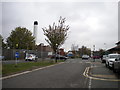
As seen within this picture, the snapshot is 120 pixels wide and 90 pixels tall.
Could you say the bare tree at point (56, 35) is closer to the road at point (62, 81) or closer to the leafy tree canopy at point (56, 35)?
the leafy tree canopy at point (56, 35)

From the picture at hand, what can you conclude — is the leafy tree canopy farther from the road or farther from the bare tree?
the road

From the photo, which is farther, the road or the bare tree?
the bare tree

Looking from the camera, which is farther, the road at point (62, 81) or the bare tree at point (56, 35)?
the bare tree at point (56, 35)

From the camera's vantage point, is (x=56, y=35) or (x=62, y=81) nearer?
(x=62, y=81)

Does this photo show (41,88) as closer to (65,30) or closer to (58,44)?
(58,44)

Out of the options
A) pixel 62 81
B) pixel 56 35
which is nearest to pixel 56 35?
pixel 56 35

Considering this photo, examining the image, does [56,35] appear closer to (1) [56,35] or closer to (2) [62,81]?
(1) [56,35]

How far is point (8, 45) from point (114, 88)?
6308 centimetres

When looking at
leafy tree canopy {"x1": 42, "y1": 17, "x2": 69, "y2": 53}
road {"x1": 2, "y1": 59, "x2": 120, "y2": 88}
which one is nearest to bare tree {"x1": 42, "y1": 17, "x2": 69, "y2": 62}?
leafy tree canopy {"x1": 42, "y1": 17, "x2": 69, "y2": 53}

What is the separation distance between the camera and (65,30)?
116 ft

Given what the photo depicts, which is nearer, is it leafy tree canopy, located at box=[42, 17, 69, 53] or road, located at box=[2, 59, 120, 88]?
road, located at box=[2, 59, 120, 88]

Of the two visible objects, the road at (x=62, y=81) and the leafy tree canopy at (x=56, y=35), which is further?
the leafy tree canopy at (x=56, y=35)

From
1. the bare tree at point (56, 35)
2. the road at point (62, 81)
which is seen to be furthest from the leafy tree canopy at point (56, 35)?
the road at point (62, 81)

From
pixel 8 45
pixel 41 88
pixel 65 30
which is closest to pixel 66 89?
pixel 41 88
